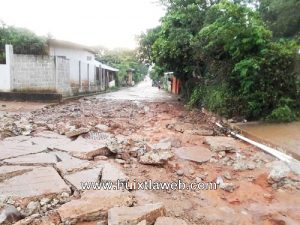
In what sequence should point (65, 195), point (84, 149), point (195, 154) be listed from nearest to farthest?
point (65, 195) < point (84, 149) < point (195, 154)

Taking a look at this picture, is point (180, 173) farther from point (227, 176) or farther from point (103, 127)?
point (103, 127)

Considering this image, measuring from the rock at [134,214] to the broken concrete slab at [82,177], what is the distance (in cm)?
91

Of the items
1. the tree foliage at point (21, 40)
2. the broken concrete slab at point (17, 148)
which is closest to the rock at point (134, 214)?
the broken concrete slab at point (17, 148)

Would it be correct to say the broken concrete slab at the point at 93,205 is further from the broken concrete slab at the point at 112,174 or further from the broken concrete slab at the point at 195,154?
the broken concrete slab at the point at 195,154

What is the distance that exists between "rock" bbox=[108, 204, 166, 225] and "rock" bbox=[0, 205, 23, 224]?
37.6 inches

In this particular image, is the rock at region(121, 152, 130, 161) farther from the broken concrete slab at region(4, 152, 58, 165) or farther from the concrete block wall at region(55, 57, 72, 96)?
the concrete block wall at region(55, 57, 72, 96)

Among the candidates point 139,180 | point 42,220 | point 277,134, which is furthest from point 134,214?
point 277,134

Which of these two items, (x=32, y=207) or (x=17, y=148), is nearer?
(x=32, y=207)

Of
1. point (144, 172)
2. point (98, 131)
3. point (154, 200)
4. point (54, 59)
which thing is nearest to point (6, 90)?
point (54, 59)

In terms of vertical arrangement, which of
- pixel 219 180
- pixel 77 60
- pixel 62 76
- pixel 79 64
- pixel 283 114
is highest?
pixel 77 60

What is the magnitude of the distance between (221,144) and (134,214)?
3709 mm

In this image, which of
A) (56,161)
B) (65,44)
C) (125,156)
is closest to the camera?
(56,161)

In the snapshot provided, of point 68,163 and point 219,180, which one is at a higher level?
point 68,163

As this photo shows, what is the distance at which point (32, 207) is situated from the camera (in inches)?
126
